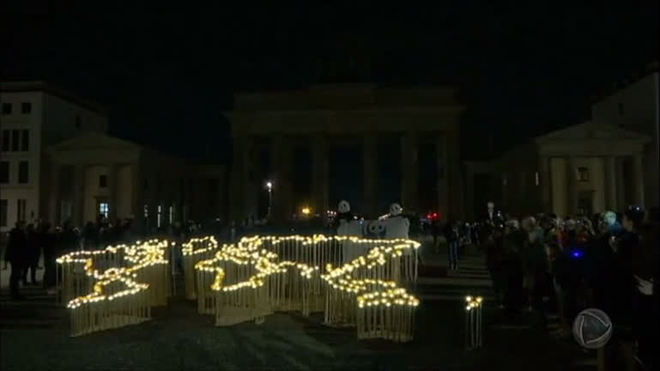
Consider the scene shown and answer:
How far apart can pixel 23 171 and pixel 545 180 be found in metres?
47.8

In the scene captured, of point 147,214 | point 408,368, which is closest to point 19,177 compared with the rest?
point 147,214

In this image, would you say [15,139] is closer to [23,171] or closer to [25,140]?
[25,140]

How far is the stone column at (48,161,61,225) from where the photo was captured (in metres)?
59.7

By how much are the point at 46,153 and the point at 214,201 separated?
64.7 feet

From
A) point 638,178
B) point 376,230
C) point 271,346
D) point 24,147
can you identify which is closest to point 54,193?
point 24,147

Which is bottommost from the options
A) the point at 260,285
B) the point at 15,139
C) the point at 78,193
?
the point at 260,285

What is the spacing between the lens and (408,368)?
27.7 ft

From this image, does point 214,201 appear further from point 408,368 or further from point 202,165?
point 408,368

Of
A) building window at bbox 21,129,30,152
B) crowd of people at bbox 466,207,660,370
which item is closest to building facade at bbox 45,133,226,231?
building window at bbox 21,129,30,152

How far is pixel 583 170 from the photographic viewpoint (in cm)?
5666

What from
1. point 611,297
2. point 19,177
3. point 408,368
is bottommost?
point 408,368

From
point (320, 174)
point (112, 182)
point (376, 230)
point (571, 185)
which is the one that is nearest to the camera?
point (376, 230)

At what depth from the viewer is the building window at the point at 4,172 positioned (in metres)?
62.9

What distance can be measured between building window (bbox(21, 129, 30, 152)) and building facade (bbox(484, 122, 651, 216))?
45.9 meters
